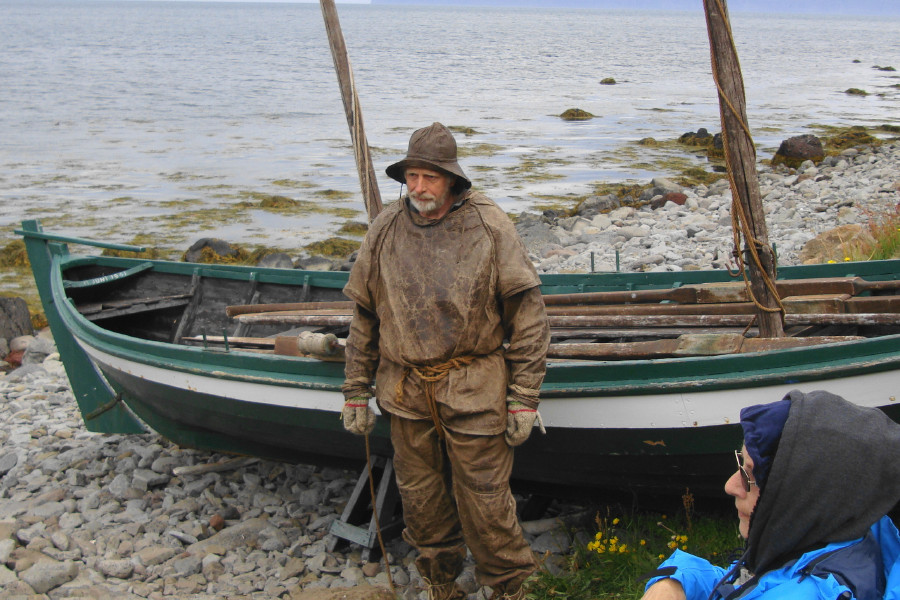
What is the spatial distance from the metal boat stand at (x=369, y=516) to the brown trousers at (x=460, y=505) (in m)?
0.82

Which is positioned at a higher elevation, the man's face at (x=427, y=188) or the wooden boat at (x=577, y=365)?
the man's face at (x=427, y=188)

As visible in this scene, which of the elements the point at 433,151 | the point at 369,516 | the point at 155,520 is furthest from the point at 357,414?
the point at 155,520

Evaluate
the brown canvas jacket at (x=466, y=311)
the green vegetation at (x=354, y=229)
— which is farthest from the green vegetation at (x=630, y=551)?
the green vegetation at (x=354, y=229)

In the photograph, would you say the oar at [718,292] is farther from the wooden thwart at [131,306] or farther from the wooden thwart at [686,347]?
the wooden thwart at [131,306]

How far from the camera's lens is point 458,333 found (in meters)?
3.79

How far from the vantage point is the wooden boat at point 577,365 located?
416 cm

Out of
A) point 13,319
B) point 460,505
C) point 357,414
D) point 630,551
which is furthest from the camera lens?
point 13,319

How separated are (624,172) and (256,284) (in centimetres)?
1704

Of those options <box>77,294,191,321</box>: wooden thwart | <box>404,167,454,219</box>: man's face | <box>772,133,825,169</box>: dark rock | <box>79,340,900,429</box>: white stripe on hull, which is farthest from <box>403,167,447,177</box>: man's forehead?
<box>772,133,825,169</box>: dark rock

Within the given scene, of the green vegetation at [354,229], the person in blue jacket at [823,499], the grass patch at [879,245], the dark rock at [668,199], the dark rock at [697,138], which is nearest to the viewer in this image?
the person in blue jacket at [823,499]

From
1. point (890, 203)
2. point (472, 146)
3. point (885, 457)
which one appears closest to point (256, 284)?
point (885, 457)

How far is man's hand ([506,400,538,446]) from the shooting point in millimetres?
3828

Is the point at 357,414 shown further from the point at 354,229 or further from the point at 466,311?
the point at 354,229

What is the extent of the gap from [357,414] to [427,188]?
1.17 meters
